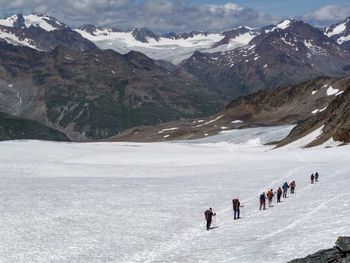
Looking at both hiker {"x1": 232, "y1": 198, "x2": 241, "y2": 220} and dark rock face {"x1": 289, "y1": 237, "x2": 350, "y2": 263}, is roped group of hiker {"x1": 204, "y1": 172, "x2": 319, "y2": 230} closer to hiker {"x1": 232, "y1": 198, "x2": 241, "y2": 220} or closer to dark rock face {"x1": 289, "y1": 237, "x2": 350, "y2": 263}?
hiker {"x1": 232, "y1": 198, "x2": 241, "y2": 220}

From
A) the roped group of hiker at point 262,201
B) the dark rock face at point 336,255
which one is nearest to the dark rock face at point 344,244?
the dark rock face at point 336,255

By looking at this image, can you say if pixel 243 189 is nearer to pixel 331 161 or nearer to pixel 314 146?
pixel 331 161

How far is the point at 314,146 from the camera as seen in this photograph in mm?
104438

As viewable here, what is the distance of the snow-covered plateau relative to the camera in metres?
34.2

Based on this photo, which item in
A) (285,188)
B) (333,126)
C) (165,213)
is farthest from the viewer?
(333,126)

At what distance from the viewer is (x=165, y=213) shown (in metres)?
46.6

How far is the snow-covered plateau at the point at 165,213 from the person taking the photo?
112ft

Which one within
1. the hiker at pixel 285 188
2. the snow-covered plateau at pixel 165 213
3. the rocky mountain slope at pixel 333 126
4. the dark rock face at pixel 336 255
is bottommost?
the snow-covered plateau at pixel 165 213

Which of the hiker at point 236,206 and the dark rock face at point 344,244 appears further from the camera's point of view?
the hiker at point 236,206

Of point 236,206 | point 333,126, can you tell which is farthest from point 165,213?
point 333,126

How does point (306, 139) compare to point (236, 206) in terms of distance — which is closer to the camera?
point (236, 206)

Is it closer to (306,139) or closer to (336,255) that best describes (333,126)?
(306,139)

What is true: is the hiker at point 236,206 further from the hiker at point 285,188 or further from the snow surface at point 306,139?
the snow surface at point 306,139

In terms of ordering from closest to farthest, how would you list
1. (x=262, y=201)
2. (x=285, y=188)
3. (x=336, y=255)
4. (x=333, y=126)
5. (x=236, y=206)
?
(x=336, y=255) → (x=236, y=206) → (x=262, y=201) → (x=285, y=188) → (x=333, y=126)
